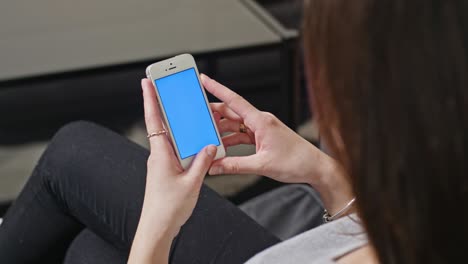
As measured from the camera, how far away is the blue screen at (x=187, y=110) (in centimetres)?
89

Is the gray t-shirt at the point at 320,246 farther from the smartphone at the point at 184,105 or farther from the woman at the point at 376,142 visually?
the smartphone at the point at 184,105

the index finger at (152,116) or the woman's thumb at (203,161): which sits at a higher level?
the index finger at (152,116)

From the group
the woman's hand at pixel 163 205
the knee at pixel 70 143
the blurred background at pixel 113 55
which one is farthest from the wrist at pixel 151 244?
the blurred background at pixel 113 55

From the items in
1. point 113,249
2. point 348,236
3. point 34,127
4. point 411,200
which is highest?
point 411,200

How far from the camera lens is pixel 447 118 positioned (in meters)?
0.51

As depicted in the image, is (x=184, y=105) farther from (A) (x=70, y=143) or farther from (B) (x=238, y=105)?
(A) (x=70, y=143)

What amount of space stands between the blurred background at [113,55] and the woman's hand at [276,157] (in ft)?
1.98

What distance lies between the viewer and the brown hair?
20.1 inches

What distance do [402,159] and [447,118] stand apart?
0.04m

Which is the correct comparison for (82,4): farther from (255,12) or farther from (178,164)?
(178,164)

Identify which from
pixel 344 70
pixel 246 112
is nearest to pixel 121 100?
pixel 246 112

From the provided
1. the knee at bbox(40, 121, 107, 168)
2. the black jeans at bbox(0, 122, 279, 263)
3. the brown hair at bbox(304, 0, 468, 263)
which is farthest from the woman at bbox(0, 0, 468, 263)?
the knee at bbox(40, 121, 107, 168)

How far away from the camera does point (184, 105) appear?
0.91 m

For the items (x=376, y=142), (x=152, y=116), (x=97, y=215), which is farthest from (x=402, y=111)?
(x=97, y=215)
